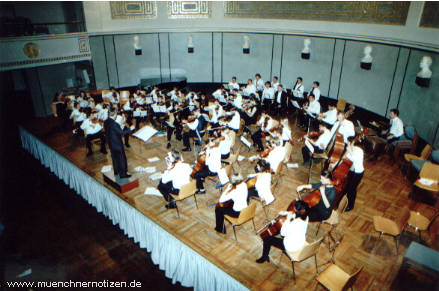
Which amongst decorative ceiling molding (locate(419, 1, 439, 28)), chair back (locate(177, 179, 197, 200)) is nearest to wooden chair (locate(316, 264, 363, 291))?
chair back (locate(177, 179, 197, 200))

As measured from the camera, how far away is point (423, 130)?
8141mm

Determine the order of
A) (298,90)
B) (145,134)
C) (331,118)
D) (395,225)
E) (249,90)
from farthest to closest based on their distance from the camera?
(249,90) < (298,90) < (331,118) < (145,134) < (395,225)

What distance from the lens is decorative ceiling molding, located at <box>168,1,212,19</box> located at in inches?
520

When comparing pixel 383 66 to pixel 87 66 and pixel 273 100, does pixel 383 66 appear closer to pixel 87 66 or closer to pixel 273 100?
pixel 273 100

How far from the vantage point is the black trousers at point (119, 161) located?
6.35 m

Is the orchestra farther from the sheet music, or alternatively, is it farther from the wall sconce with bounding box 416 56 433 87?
the wall sconce with bounding box 416 56 433 87

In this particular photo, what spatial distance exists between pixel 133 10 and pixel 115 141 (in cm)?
865

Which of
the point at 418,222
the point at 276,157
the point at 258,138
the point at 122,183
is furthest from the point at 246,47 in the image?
the point at 418,222

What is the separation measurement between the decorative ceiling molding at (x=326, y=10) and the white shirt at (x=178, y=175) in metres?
7.33

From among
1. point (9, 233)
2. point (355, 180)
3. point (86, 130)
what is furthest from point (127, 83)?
point (355, 180)

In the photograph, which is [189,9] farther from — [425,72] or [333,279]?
[333,279]

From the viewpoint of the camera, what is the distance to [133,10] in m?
12.8

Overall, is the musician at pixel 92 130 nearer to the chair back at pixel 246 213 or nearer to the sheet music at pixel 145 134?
the sheet music at pixel 145 134

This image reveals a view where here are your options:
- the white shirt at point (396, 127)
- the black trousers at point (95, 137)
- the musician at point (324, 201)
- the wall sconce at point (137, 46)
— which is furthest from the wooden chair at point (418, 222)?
the wall sconce at point (137, 46)
